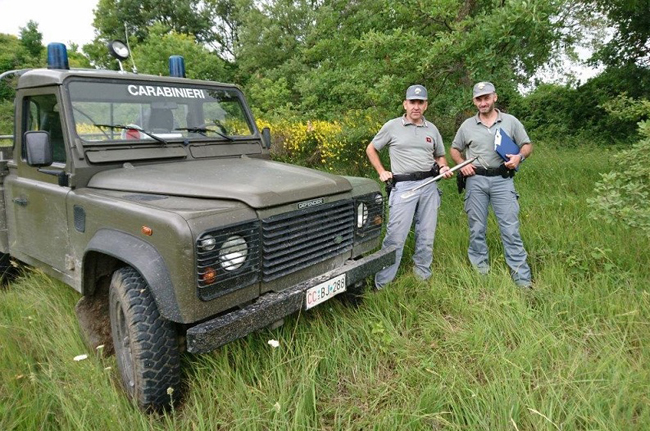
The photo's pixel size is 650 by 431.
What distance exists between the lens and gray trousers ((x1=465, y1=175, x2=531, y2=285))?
3.59 m

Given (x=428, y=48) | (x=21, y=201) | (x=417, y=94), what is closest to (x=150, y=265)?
(x=21, y=201)

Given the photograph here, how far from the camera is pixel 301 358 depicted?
2.63 metres

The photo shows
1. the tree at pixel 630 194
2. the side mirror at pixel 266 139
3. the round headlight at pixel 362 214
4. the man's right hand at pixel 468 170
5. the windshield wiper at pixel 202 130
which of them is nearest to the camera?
the tree at pixel 630 194

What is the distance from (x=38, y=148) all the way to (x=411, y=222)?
267 cm

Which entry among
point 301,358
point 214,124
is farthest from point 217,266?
point 214,124

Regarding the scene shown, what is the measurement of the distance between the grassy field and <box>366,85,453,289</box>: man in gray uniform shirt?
0.21 metres

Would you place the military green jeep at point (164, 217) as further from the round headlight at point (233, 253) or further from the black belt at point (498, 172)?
the black belt at point (498, 172)

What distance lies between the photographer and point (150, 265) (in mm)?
2092

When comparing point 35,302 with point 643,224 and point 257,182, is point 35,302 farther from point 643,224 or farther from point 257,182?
point 643,224

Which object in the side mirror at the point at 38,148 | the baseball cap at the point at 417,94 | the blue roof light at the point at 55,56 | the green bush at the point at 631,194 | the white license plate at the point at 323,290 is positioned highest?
the blue roof light at the point at 55,56

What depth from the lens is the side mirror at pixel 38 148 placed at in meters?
2.68

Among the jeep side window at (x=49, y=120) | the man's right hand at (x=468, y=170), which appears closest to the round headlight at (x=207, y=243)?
the jeep side window at (x=49, y=120)

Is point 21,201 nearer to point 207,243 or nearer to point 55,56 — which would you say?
point 55,56

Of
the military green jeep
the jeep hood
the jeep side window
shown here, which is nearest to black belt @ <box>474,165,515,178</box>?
the military green jeep
